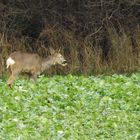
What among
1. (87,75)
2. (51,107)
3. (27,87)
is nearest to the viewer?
(51,107)

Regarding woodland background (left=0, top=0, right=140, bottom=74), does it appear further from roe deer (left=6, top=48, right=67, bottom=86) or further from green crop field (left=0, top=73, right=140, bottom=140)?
green crop field (left=0, top=73, right=140, bottom=140)

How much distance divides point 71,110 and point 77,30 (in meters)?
10.5

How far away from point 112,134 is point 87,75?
1053 centimetres

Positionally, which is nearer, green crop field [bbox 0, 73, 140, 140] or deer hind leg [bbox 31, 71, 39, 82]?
green crop field [bbox 0, 73, 140, 140]

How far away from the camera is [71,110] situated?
514 inches

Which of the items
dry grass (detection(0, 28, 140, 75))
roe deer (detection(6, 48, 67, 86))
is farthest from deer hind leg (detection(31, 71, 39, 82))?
dry grass (detection(0, 28, 140, 75))

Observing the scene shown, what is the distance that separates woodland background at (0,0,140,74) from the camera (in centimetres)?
2241

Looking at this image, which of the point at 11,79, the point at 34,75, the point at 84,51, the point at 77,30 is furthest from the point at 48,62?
the point at 77,30

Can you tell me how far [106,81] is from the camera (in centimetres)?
1825

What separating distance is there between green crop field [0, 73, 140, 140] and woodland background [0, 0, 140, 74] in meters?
4.27

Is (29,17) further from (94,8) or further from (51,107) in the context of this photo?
(51,107)

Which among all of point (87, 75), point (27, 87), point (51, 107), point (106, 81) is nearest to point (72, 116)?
point (51, 107)

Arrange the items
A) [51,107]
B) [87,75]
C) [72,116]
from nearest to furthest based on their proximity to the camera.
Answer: [72,116] < [51,107] < [87,75]

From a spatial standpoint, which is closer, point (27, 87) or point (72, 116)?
point (72, 116)
